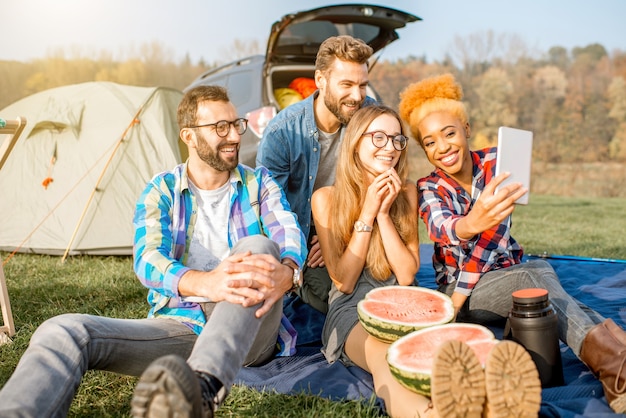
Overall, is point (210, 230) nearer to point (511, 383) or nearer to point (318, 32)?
point (511, 383)

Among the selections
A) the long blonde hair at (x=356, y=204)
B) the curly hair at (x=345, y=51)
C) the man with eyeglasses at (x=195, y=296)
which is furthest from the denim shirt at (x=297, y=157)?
the man with eyeglasses at (x=195, y=296)

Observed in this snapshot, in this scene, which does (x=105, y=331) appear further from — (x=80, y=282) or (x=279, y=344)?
(x=80, y=282)

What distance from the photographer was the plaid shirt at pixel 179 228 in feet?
8.86

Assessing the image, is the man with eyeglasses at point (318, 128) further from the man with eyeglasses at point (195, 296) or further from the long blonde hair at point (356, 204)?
the man with eyeglasses at point (195, 296)

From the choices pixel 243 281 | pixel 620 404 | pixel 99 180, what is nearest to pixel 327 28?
pixel 99 180

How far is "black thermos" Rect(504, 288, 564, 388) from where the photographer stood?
8.69ft

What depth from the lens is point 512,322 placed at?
8.94ft

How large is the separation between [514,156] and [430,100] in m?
0.72

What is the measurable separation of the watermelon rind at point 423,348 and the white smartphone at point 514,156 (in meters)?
0.69

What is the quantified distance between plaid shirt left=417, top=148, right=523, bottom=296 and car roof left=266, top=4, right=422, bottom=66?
9.36 feet

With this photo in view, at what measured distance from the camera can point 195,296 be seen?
2777 mm

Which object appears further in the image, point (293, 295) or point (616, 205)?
point (616, 205)

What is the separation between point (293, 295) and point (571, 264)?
2.66m

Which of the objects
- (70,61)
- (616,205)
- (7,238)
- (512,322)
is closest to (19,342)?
(512,322)
